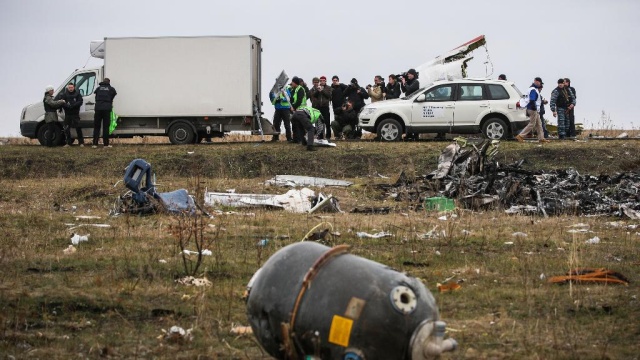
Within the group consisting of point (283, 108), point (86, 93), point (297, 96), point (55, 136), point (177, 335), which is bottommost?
point (177, 335)

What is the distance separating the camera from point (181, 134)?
30.2 meters

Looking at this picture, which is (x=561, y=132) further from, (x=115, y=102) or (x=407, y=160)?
(x=115, y=102)

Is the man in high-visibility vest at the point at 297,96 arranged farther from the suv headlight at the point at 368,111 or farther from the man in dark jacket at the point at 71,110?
the man in dark jacket at the point at 71,110

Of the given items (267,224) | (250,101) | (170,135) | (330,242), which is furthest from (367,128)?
(330,242)

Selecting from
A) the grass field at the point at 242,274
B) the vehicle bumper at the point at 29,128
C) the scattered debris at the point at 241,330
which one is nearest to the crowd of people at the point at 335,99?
the vehicle bumper at the point at 29,128

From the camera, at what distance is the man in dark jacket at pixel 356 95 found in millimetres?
30734

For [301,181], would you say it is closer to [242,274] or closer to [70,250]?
[70,250]

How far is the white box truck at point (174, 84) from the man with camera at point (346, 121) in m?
2.34

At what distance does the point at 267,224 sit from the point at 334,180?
8.00 metres

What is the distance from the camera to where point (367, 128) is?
29.1 m

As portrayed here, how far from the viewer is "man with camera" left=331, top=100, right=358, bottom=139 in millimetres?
30655

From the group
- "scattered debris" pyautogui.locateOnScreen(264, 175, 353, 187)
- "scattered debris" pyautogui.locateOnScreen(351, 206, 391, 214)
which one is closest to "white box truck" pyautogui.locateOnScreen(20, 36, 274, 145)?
"scattered debris" pyautogui.locateOnScreen(264, 175, 353, 187)

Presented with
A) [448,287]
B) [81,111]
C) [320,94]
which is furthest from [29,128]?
[448,287]

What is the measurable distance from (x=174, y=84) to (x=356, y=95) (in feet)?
17.2
